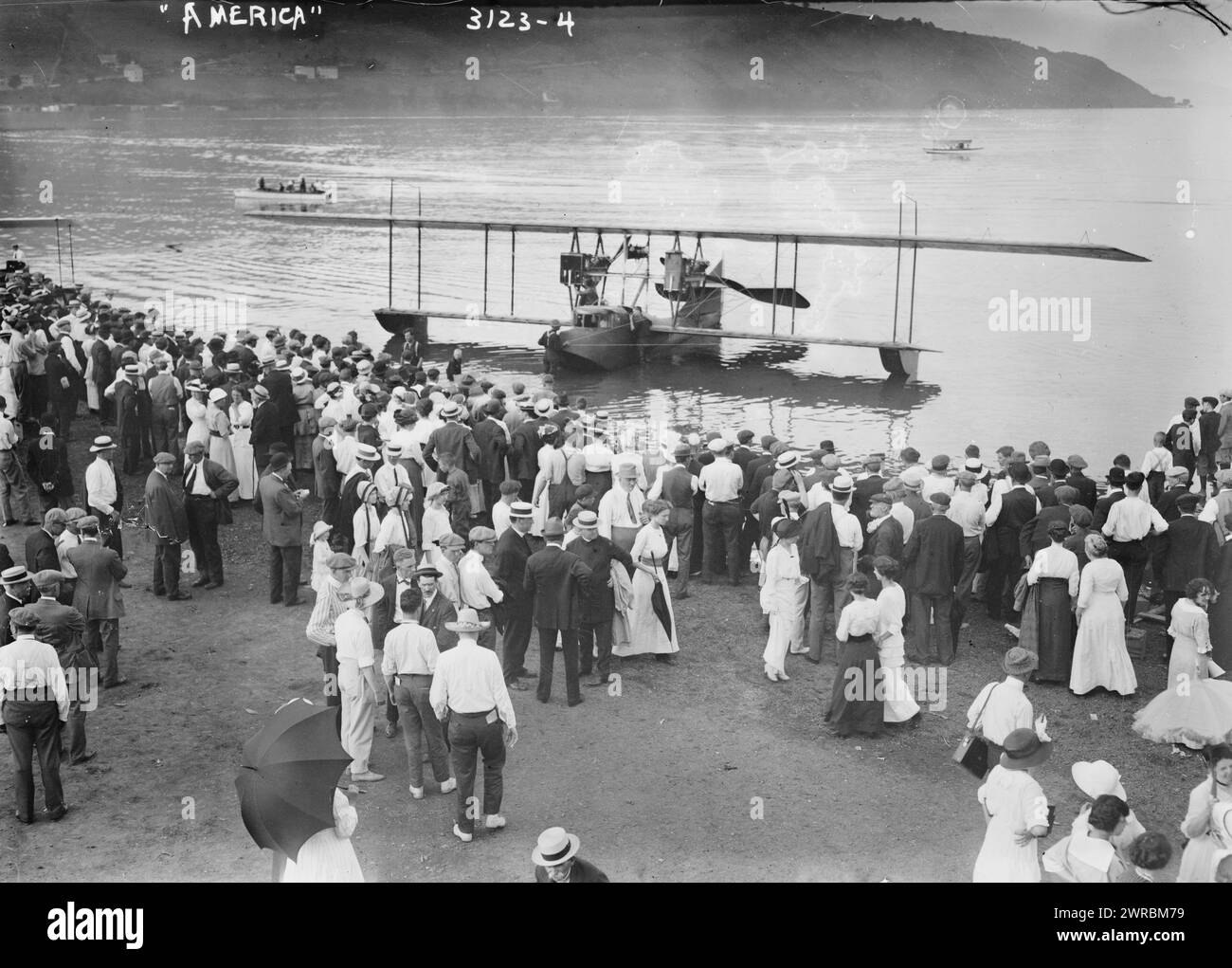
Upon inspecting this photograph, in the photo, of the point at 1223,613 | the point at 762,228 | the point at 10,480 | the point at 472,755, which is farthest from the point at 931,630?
the point at 762,228

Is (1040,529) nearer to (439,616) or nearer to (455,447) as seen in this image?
(439,616)

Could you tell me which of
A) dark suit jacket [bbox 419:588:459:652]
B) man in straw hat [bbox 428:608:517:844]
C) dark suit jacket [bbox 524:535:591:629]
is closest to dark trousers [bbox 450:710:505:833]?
man in straw hat [bbox 428:608:517:844]

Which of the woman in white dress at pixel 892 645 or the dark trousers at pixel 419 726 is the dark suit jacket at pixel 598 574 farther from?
the woman in white dress at pixel 892 645

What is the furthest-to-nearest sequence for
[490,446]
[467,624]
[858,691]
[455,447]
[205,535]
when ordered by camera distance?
[490,446], [455,447], [205,535], [858,691], [467,624]
